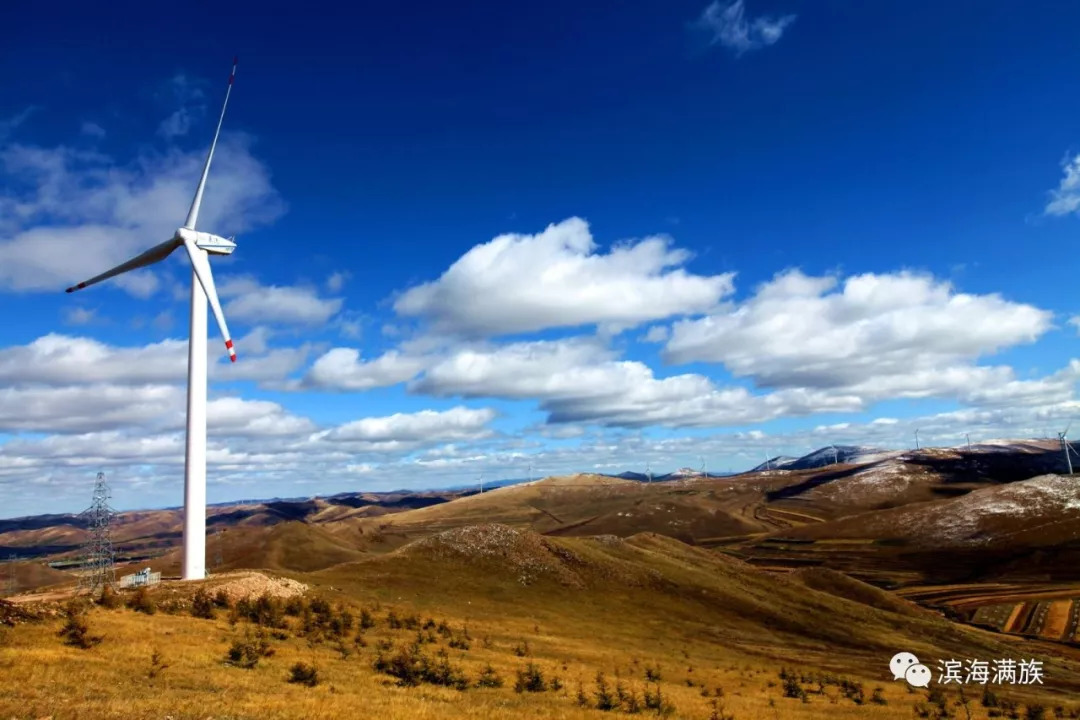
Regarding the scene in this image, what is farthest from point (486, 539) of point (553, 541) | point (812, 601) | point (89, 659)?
point (89, 659)

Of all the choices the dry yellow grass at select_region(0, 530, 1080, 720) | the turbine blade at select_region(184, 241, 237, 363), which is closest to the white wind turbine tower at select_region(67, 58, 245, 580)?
the turbine blade at select_region(184, 241, 237, 363)

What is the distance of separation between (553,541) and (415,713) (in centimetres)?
8544

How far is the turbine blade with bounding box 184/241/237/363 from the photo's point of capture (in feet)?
206

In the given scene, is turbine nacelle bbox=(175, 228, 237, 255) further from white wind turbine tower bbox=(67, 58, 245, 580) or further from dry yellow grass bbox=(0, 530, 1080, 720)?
dry yellow grass bbox=(0, 530, 1080, 720)

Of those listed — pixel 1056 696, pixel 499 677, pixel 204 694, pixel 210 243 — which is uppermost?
pixel 210 243

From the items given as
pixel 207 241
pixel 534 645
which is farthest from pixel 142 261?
pixel 534 645

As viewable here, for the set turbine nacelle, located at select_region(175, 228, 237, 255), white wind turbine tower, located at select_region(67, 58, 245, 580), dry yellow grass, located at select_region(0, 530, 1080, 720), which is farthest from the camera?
turbine nacelle, located at select_region(175, 228, 237, 255)

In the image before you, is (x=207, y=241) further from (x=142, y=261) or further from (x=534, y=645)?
(x=534, y=645)

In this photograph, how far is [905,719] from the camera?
1576 inches

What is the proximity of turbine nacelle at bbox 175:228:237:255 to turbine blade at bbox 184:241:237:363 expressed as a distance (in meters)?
0.93

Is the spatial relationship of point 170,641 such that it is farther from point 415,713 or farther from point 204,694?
point 415,713

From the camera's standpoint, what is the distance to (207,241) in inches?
2719

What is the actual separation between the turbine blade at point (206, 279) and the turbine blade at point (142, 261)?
11.4 feet

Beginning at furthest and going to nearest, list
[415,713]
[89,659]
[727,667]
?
[727,667], [89,659], [415,713]
